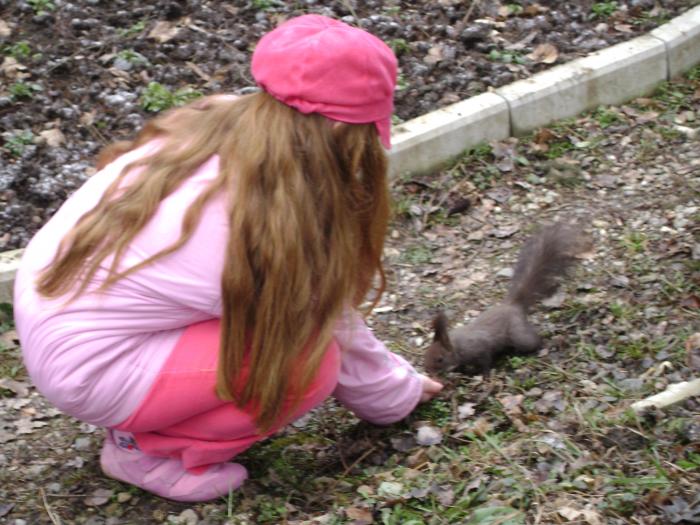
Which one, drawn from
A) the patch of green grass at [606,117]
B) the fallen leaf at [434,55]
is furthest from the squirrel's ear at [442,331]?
the fallen leaf at [434,55]

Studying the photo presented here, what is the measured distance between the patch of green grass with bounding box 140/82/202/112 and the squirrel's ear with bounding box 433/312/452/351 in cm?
192

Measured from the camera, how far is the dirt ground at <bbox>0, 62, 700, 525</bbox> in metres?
2.99

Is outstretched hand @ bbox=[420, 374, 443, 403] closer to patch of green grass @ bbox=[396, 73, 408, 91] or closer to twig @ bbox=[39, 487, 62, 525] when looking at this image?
twig @ bbox=[39, 487, 62, 525]

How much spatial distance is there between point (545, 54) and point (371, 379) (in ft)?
8.83

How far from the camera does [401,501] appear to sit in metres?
3.03

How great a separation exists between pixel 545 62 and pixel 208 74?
1.70 m

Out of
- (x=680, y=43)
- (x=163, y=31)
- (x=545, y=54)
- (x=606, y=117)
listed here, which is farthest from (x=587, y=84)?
(x=163, y=31)

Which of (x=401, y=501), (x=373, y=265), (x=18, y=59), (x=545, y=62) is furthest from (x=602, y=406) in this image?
(x=18, y=59)

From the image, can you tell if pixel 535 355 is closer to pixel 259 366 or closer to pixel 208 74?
pixel 259 366

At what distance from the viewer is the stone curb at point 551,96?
480 centimetres

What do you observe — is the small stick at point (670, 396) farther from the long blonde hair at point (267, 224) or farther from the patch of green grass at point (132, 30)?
the patch of green grass at point (132, 30)

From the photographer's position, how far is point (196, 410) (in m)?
2.88

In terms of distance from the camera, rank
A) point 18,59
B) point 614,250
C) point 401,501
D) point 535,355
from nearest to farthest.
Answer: point 401,501 → point 535,355 → point 614,250 → point 18,59

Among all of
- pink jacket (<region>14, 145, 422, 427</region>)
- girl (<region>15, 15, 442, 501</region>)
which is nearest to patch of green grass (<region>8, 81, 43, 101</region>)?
girl (<region>15, 15, 442, 501</region>)
